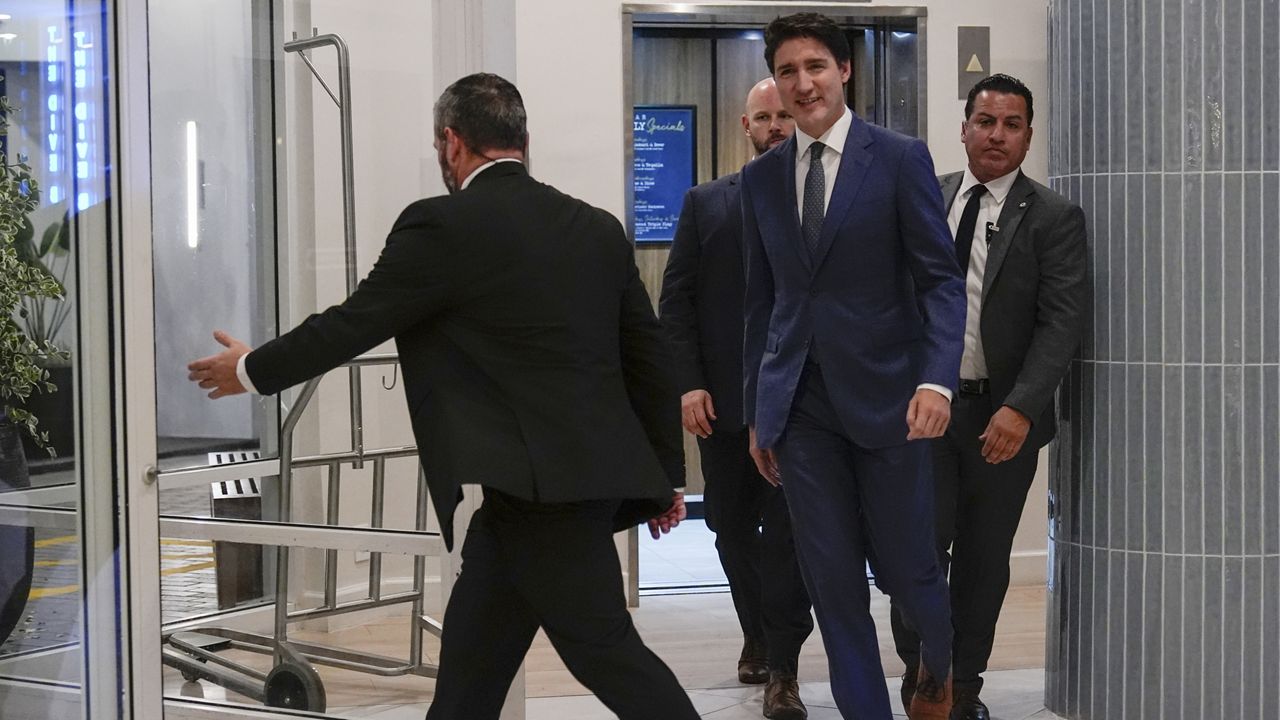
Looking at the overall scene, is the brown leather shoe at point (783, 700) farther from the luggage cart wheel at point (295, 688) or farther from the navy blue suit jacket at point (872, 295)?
the luggage cart wheel at point (295, 688)

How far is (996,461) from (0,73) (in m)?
2.30

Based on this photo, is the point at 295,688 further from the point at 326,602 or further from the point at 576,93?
the point at 576,93

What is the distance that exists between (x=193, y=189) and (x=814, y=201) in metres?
1.34

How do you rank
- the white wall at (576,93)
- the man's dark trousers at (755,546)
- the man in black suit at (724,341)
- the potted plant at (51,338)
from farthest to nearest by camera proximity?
1. the white wall at (576,93)
2. the man in black suit at (724,341)
3. the man's dark trousers at (755,546)
4. the potted plant at (51,338)

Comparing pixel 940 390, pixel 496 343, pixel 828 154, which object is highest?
pixel 828 154

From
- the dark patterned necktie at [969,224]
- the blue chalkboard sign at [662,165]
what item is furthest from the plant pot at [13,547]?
the blue chalkboard sign at [662,165]

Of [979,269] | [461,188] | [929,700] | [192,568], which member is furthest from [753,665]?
[461,188]

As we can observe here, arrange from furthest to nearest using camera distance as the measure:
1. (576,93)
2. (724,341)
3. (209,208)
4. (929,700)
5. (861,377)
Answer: (576,93), (724,341), (929,700), (209,208), (861,377)

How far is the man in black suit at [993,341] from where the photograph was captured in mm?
3588

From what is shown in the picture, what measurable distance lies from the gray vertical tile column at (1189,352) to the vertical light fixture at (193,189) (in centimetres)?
205

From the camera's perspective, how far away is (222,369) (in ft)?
8.48

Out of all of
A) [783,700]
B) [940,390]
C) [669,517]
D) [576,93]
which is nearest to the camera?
[669,517]

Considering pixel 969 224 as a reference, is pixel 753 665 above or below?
below

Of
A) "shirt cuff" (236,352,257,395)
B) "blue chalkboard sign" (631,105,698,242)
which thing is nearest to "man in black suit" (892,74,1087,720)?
"shirt cuff" (236,352,257,395)
